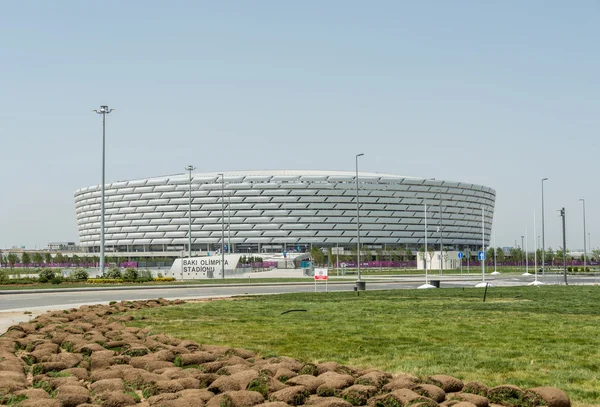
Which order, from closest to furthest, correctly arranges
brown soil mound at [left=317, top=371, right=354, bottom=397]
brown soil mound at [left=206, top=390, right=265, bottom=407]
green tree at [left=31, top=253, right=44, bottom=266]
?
1. brown soil mound at [left=206, top=390, right=265, bottom=407]
2. brown soil mound at [left=317, top=371, right=354, bottom=397]
3. green tree at [left=31, top=253, right=44, bottom=266]

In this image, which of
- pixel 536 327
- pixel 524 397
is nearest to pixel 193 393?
pixel 524 397

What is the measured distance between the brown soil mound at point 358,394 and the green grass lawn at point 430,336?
2.46 meters

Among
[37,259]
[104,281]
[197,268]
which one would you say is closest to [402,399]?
[104,281]

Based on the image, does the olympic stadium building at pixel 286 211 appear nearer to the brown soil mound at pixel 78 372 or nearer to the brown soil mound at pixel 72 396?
the brown soil mound at pixel 78 372

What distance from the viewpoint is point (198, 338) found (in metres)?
14.3

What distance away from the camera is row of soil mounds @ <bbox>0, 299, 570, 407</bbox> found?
A: 7.24 meters

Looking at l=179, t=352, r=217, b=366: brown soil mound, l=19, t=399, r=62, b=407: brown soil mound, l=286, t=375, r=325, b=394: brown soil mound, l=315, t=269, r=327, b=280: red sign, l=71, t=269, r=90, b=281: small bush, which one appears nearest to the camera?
l=19, t=399, r=62, b=407: brown soil mound

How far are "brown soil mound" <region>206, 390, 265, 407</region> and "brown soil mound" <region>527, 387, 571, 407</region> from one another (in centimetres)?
297

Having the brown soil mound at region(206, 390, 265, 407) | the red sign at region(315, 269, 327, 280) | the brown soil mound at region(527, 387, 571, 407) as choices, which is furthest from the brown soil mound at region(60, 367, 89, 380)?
the red sign at region(315, 269, 327, 280)

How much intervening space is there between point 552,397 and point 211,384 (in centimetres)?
381

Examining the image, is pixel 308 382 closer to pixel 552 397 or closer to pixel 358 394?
pixel 358 394

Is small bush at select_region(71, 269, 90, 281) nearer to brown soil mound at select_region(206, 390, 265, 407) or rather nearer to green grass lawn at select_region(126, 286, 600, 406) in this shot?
green grass lawn at select_region(126, 286, 600, 406)

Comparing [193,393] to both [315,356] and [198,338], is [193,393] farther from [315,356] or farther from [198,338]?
[198,338]

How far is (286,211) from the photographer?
17350 cm
